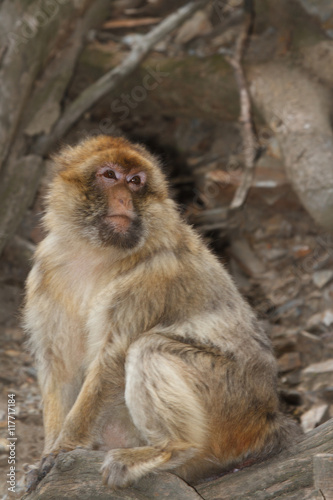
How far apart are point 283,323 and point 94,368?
3.68 m

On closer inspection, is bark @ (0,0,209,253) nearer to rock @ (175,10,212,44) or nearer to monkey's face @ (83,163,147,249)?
rock @ (175,10,212,44)

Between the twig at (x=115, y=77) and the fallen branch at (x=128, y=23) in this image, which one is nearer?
the twig at (x=115, y=77)

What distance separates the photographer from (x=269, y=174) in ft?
27.2

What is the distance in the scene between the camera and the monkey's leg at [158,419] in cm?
367

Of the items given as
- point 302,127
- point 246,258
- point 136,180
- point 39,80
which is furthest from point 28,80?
point 136,180

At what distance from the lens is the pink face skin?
13.4ft

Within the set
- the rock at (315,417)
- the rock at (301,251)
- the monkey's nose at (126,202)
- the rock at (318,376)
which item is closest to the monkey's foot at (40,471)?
the monkey's nose at (126,202)

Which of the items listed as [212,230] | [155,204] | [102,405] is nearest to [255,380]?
[102,405]

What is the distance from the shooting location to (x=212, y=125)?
907cm

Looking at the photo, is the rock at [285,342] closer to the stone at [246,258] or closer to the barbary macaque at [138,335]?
the stone at [246,258]

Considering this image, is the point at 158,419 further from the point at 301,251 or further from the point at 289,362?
the point at 301,251

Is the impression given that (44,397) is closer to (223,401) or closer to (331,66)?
(223,401)

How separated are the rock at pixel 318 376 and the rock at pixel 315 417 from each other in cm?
27

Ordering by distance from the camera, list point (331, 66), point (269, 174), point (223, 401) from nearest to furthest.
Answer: point (223, 401), point (331, 66), point (269, 174)
